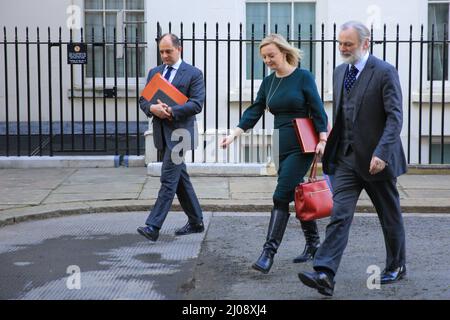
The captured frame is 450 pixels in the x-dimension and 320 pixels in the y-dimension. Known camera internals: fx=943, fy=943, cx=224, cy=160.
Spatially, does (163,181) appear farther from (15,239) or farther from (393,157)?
(393,157)

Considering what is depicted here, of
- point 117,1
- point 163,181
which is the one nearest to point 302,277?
point 163,181

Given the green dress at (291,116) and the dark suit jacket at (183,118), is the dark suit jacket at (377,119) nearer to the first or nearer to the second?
the green dress at (291,116)

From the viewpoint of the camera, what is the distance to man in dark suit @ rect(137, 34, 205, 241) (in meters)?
8.15

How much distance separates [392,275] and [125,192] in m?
4.45

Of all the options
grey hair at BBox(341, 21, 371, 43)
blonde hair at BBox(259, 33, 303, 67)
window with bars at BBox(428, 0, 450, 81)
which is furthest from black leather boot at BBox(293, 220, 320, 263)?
window with bars at BBox(428, 0, 450, 81)

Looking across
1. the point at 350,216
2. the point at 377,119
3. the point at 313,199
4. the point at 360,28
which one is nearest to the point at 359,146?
the point at 377,119

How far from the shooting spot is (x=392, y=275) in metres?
6.73

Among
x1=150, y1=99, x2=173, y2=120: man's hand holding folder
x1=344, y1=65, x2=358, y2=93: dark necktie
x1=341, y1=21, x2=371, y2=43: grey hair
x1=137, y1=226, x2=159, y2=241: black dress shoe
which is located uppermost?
x1=341, y1=21, x2=371, y2=43: grey hair

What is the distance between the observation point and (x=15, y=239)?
844 cm

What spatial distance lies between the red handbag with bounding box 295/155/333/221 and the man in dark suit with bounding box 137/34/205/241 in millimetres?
1597

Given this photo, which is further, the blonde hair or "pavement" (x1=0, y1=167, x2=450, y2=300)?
the blonde hair

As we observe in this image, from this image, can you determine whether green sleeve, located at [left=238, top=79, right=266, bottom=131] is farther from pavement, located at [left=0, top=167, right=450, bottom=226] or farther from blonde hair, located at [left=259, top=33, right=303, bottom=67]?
pavement, located at [left=0, top=167, right=450, bottom=226]

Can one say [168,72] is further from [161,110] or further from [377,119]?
[377,119]

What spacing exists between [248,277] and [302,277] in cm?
82
